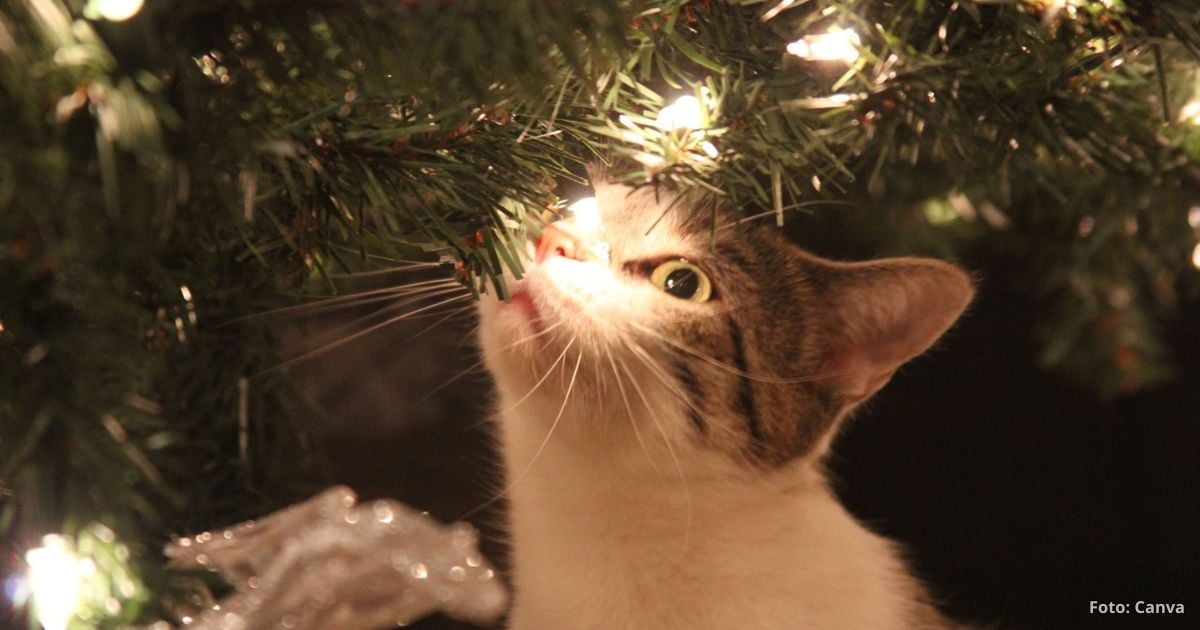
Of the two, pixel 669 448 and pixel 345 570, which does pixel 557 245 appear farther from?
pixel 345 570

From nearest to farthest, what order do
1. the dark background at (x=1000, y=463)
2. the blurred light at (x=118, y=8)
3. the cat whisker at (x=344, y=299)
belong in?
the blurred light at (x=118, y=8), the cat whisker at (x=344, y=299), the dark background at (x=1000, y=463)

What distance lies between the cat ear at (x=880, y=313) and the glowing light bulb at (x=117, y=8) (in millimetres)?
674

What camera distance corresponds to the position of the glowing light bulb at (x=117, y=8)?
1.15ft

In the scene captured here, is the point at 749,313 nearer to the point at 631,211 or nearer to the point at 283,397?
the point at 631,211

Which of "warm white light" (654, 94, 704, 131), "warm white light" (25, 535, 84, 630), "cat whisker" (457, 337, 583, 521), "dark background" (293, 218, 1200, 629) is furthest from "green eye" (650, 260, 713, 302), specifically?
"warm white light" (25, 535, 84, 630)

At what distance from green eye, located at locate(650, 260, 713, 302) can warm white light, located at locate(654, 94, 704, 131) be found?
0.80 feet

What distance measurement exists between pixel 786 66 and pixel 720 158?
0.24ft

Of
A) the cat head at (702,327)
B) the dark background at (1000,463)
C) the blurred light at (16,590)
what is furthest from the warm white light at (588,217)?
the blurred light at (16,590)

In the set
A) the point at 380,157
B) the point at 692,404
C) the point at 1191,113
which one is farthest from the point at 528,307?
the point at 1191,113

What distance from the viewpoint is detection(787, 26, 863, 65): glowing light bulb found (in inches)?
24.8

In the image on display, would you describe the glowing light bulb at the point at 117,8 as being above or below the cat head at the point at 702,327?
below

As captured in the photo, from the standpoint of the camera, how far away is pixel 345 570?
0.65 m

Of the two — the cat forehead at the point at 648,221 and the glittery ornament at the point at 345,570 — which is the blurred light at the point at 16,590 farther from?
the cat forehead at the point at 648,221

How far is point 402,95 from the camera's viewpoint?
530 millimetres
